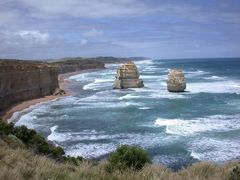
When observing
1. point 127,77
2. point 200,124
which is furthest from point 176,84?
point 200,124

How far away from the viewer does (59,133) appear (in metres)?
28.4

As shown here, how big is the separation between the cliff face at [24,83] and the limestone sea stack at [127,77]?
9.31m

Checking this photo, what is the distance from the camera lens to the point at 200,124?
1209 inches

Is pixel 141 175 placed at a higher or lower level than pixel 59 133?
higher

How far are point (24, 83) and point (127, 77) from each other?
16.5 meters

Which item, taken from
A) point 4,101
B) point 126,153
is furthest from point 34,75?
point 126,153

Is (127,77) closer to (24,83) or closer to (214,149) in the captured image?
(24,83)

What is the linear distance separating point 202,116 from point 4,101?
2077 cm

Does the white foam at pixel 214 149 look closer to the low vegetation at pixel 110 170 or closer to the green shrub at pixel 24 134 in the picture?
the green shrub at pixel 24 134

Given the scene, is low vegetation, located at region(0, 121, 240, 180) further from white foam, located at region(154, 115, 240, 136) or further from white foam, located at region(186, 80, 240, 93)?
white foam, located at region(186, 80, 240, 93)

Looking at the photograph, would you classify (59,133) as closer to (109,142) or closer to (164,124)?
(109,142)

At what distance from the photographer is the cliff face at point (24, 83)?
44.9 metres

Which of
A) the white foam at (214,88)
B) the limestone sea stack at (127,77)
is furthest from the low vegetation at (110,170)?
the limestone sea stack at (127,77)

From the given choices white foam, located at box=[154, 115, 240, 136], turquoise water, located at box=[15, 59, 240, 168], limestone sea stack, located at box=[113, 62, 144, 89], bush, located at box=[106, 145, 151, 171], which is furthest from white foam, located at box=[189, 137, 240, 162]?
limestone sea stack, located at box=[113, 62, 144, 89]
